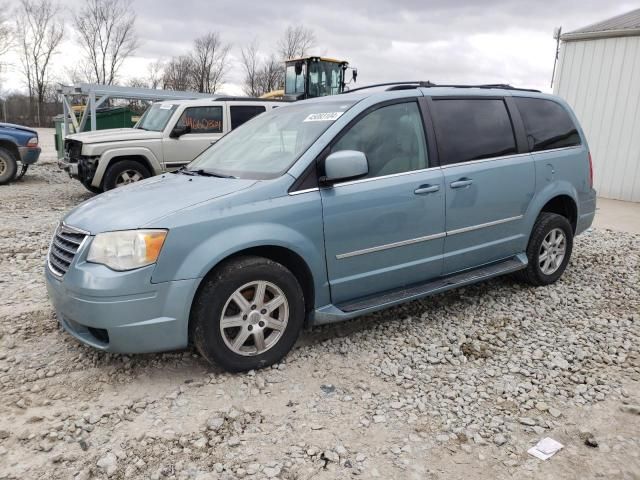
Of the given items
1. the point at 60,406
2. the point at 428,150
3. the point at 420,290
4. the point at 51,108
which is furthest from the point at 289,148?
the point at 51,108

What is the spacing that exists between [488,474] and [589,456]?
56 cm

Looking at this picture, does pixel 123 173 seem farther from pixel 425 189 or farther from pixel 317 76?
pixel 317 76

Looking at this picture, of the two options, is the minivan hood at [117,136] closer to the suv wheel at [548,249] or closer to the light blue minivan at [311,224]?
the light blue minivan at [311,224]

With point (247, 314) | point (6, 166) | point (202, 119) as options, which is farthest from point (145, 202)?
point (6, 166)

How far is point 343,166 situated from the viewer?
3.35 meters

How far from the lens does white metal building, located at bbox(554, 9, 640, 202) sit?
995cm

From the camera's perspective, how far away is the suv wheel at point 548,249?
4738 millimetres

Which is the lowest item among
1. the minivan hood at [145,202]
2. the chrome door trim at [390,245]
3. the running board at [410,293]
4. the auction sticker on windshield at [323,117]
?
the running board at [410,293]

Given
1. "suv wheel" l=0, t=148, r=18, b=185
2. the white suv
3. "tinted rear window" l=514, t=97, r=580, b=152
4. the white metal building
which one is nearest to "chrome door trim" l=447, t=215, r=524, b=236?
"tinted rear window" l=514, t=97, r=580, b=152

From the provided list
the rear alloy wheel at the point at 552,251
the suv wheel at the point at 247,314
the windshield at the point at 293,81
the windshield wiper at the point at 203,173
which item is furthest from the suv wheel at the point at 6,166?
the rear alloy wheel at the point at 552,251

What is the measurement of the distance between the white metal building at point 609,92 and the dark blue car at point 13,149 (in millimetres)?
11192

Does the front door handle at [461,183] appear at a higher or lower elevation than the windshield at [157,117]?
lower

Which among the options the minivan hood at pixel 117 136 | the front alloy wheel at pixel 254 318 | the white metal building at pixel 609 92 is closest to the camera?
the front alloy wheel at pixel 254 318

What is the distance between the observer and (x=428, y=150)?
12.9 feet
